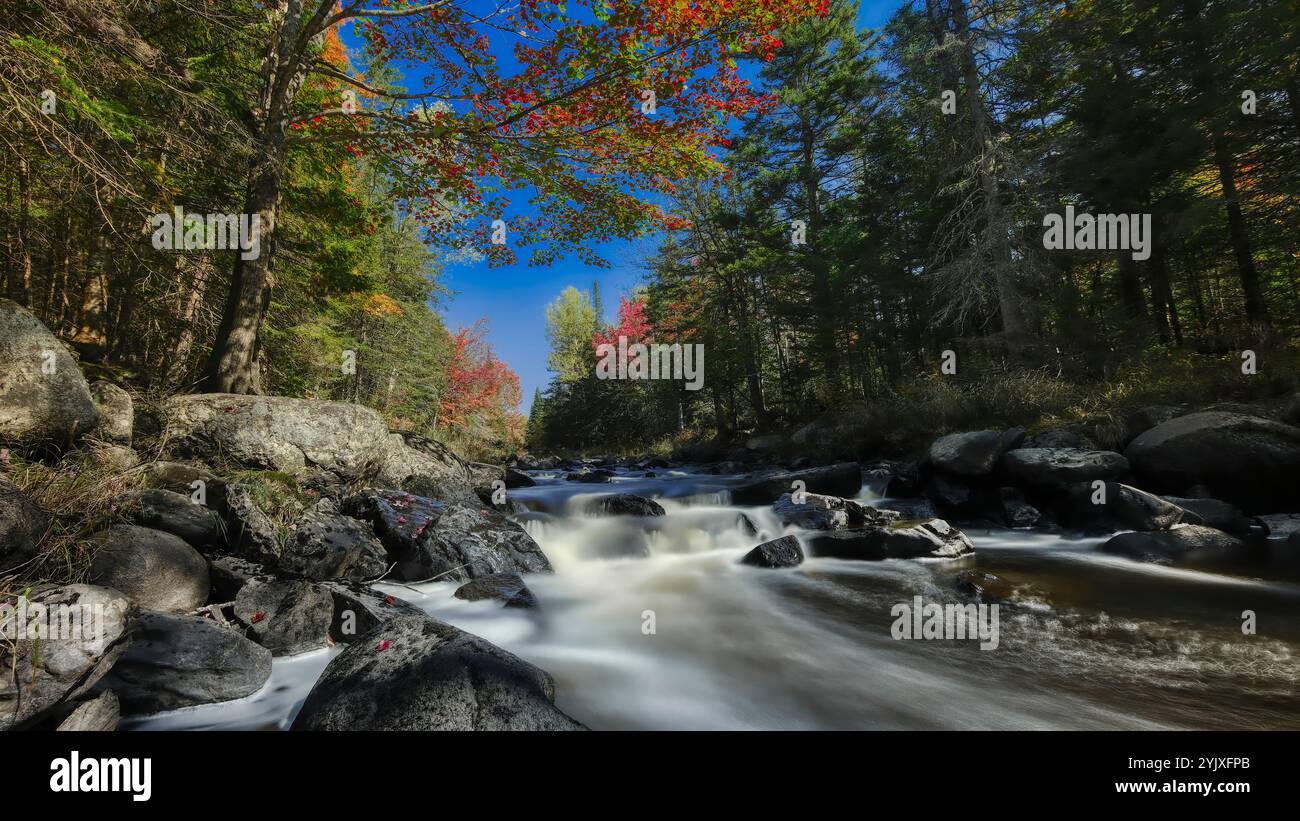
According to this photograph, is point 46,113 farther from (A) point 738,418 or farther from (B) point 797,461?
(A) point 738,418

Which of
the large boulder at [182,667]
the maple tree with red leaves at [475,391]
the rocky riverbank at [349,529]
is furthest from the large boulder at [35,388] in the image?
the maple tree with red leaves at [475,391]

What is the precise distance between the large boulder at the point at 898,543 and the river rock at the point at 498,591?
409 cm

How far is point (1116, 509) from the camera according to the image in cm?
667

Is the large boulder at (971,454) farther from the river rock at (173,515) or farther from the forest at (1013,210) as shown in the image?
the river rock at (173,515)

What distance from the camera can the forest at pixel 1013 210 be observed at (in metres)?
10.4

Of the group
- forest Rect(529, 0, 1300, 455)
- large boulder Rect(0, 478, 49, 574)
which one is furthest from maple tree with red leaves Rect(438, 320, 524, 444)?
large boulder Rect(0, 478, 49, 574)

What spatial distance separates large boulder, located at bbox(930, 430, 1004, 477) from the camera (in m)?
8.36

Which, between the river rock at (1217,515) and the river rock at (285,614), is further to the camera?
the river rock at (1217,515)

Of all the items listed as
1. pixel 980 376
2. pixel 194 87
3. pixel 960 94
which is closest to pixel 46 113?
pixel 194 87

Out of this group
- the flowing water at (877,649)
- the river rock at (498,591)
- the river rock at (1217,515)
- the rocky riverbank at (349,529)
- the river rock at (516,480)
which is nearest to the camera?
the rocky riverbank at (349,529)

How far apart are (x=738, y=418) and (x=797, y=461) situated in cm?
1014

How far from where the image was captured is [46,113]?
354 centimetres

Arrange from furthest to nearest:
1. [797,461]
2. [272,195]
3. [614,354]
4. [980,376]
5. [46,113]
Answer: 1. [614,354]
2. [797,461]
3. [980,376]
4. [272,195]
5. [46,113]
